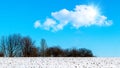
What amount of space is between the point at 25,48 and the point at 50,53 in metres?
5.55

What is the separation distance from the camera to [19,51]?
64.2 meters

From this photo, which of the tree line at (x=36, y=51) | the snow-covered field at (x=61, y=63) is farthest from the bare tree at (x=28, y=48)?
the snow-covered field at (x=61, y=63)

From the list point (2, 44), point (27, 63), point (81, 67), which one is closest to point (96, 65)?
point (81, 67)

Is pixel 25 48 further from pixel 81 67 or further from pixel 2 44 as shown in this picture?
pixel 81 67

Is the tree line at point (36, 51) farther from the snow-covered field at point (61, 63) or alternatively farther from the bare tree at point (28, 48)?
the snow-covered field at point (61, 63)

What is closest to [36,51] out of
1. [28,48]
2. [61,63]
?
[28,48]

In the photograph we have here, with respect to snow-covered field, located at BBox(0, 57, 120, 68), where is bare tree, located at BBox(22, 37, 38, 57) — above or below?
above

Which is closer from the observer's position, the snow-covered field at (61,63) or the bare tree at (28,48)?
the snow-covered field at (61,63)

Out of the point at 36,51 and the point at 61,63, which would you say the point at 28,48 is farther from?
the point at 61,63

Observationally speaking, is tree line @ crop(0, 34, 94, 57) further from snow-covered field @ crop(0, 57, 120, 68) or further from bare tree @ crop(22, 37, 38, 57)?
snow-covered field @ crop(0, 57, 120, 68)

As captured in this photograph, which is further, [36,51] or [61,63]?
[36,51]

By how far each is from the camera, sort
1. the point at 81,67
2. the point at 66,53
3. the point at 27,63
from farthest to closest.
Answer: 1. the point at 66,53
2. the point at 27,63
3. the point at 81,67

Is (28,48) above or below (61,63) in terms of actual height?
above

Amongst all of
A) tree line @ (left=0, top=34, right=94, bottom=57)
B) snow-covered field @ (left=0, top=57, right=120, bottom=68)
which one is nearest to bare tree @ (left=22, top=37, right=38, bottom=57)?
tree line @ (left=0, top=34, right=94, bottom=57)
